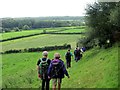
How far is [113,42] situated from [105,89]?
24.4 metres

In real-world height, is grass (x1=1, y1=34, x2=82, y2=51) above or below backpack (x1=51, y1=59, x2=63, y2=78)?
below

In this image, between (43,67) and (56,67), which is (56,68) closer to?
(56,67)

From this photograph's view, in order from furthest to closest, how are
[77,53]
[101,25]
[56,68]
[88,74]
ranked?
[101,25], [77,53], [88,74], [56,68]

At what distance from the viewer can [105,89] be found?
16234 mm

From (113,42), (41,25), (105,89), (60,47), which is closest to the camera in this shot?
(105,89)

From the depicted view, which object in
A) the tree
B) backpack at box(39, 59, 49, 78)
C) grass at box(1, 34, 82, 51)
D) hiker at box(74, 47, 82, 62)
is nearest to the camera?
backpack at box(39, 59, 49, 78)

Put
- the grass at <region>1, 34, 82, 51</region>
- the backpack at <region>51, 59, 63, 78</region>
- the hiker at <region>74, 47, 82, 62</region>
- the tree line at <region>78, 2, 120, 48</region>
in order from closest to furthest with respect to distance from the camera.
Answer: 1. the backpack at <region>51, 59, 63, 78</region>
2. the hiker at <region>74, 47, 82, 62</region>
3. the tree line at <region>78, 2, 120, 48</region>
4. the grass at <region>1, 34, 82, 51</region>

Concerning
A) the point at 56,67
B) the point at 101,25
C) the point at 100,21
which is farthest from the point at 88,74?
the point at 100,21

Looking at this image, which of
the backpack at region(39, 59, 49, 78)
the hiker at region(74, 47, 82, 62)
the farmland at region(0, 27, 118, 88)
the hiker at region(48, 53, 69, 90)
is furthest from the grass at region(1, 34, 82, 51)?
the hiker at region(48, 53, 69, 90)

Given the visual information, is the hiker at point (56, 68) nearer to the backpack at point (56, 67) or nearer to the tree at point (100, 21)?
the backpack at point (56, 67)

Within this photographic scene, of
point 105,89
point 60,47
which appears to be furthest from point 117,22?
point 60,47

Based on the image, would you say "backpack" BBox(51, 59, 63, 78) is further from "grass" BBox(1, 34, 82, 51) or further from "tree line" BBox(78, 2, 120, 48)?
"grass" BBox(1, 34, 82, 51)

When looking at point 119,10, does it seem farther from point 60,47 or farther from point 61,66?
point 60,47

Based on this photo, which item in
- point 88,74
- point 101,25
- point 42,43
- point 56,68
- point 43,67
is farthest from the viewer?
point 42,43
